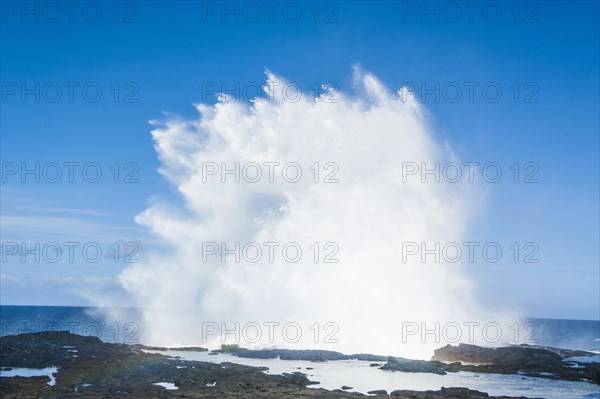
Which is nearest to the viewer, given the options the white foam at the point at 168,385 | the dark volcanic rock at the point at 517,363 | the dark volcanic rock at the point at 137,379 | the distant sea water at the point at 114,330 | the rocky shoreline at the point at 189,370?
the dark volcanic rock at the point at 137,379

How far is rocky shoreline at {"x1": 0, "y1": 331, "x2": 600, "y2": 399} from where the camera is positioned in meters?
23.8

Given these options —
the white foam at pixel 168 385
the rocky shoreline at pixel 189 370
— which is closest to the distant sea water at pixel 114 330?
the rocky shoreline at pixel 189 370

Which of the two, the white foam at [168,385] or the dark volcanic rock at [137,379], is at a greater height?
the dark volcanic rock at [137,379]

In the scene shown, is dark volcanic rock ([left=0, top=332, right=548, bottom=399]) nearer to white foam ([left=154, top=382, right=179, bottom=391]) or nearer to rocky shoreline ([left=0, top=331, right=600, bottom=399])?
rocky shoreline ([left=0, top=331, right=600, bottom=399])

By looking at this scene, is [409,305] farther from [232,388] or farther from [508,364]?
[232,388]

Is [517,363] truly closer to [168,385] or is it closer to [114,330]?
[168,385]

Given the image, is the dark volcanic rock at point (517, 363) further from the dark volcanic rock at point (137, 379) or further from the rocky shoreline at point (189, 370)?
the dark volcanic rock at point (137, 379)

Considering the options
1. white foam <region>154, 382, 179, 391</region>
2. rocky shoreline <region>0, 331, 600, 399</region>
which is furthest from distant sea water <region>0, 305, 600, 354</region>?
white foam <region>154, 382, 179, 391</region>

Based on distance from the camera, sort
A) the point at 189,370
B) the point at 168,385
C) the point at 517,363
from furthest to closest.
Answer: the point at 517,363
the point at 189,370
the point at 168,385

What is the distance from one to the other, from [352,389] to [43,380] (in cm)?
1522

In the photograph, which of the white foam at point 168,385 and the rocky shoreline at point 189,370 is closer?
the rocky shoreline at point 189,370

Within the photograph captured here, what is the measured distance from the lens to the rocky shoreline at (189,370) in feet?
77.9

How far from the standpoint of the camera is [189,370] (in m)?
30.6

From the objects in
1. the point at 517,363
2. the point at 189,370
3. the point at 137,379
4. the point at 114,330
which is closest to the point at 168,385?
the point at 137,379
